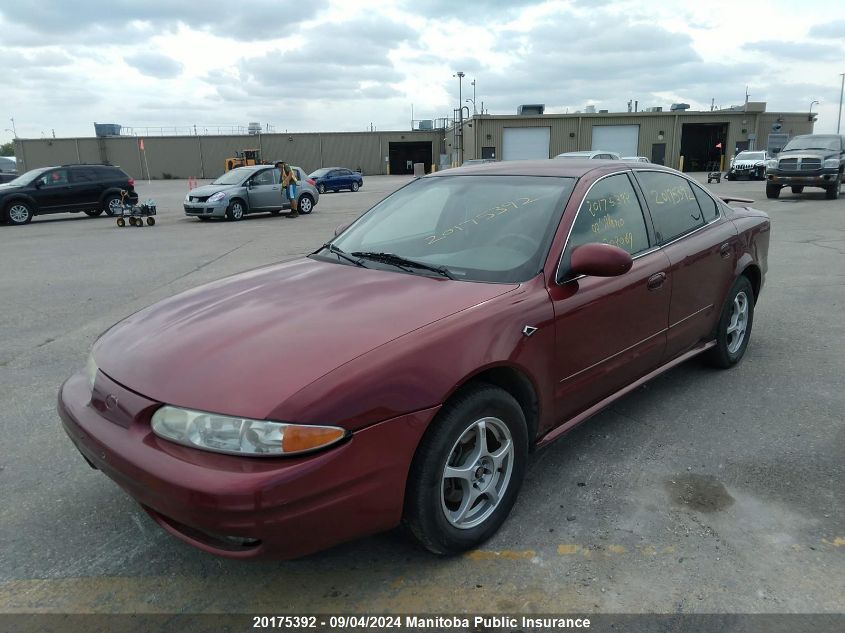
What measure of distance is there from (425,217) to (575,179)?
88 cm

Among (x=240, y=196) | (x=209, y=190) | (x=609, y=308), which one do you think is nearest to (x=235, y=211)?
(x=240, y=196)

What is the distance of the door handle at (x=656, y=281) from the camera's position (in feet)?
11.4

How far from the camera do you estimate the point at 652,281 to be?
11.4ft

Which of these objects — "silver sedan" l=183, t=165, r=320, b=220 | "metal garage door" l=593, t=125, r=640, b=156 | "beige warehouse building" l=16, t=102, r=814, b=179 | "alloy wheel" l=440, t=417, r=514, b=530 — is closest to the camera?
"alloy wheel" l=440, t=417, r=514, b=530

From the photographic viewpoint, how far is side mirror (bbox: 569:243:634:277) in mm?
2832

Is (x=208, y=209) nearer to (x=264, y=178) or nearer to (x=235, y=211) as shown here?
(x=235, y=211)

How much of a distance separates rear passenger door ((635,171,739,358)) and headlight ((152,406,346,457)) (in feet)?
8.21

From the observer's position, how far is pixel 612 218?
3445 mm

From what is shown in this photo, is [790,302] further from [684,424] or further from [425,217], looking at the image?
[425,217]

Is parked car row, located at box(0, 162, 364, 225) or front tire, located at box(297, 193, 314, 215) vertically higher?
parked car row, located at box(0, 162, 364, 225)

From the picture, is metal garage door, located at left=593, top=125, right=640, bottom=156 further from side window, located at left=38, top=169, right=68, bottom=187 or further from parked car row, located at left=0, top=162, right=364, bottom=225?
side window, located at left=38, top=169, right=68, bottom=187


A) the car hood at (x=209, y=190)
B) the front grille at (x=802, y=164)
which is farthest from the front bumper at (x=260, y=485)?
the front grille at (x=802, y=164)

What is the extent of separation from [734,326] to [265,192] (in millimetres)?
15911

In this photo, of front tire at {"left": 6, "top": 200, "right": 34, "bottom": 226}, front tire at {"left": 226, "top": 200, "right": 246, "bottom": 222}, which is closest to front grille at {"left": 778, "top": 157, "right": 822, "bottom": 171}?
front tire at {"left": 226, "top": 200, "right": 246, "bottom": 222}
